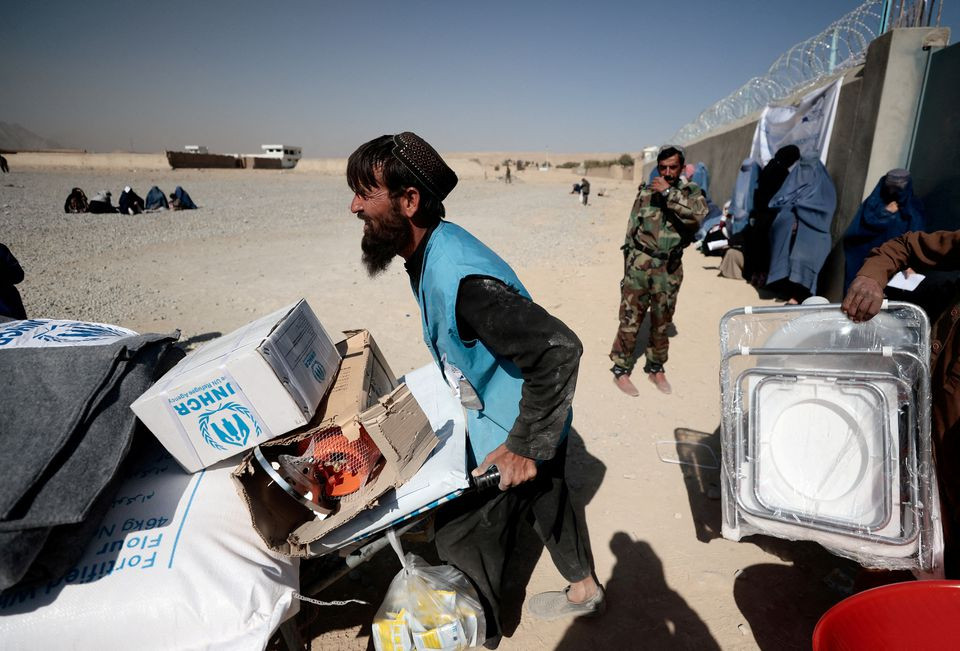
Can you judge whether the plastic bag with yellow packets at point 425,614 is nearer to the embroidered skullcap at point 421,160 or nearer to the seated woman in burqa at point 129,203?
the embroidered skullcap at point 421,160

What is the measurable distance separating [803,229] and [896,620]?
6.35 meters

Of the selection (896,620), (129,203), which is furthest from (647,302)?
(129,203)

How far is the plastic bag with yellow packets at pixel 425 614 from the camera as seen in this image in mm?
1679

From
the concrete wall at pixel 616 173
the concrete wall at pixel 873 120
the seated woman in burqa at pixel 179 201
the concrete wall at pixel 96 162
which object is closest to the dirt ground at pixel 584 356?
the concrete wall at pixel 873 120

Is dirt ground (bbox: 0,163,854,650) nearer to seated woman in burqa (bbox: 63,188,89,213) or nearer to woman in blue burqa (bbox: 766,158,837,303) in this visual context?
woman in blue burqa (bbox: 766,158,837,303)

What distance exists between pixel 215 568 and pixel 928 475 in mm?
2360

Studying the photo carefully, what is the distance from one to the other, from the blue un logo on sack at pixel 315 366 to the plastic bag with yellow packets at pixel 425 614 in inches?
24.6

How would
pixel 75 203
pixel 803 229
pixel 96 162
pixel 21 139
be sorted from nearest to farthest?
pixel 803 229
pixel 75 203
pixel 96 162
pixel 21 139

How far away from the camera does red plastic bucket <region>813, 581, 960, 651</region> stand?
1.16 metres

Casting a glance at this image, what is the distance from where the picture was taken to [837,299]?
244 inches

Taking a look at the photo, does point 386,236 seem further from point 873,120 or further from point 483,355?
point 873,120

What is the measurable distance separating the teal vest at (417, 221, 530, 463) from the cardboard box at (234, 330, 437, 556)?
0.64 feet

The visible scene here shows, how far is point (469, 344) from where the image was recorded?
1.60 m

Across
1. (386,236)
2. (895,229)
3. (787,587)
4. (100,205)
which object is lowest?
(787,587)
